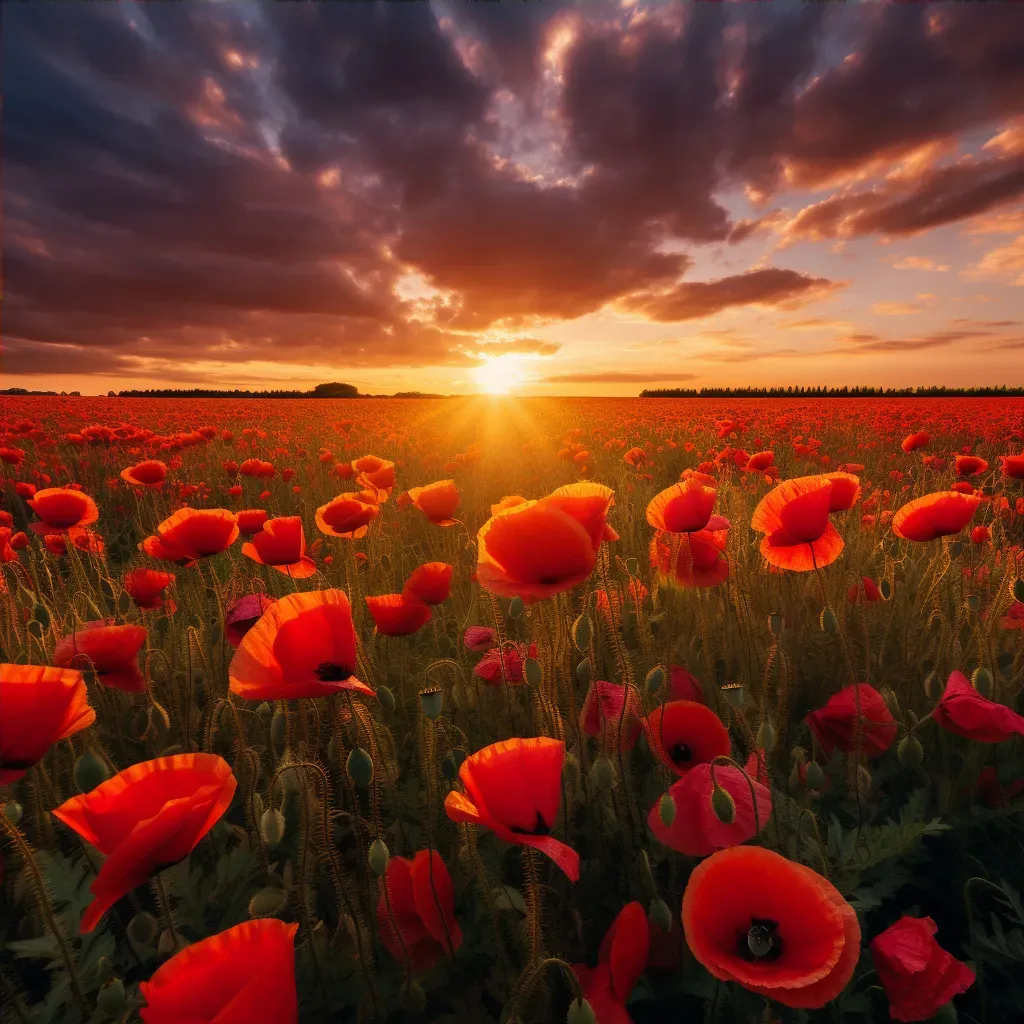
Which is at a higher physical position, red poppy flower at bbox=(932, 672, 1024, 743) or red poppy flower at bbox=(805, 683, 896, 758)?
red poppy flower at bbox=(932, 672, 1024, 743)

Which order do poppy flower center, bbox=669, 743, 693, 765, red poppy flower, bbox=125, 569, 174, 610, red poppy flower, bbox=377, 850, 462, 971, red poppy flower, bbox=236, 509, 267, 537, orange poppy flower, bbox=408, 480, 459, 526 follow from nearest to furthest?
red poppy flower, bbox=377, 850, 462, 971 < poppy flower center, bbox=669, 743, 693, 765 < red poppy flower, bbox=125, 569, 174, 610 < red poppy flower, bbox=236, 509, 267, 537 < orange poppy flower, bbox=408, 480, 459, 526

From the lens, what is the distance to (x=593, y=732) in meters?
1.56

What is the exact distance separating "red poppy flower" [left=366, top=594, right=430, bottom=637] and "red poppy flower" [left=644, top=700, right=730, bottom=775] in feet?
2.38

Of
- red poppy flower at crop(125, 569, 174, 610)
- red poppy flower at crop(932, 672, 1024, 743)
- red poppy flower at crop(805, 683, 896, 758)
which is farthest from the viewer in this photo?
red poppy flower at crop(125, 569, 174, 610)

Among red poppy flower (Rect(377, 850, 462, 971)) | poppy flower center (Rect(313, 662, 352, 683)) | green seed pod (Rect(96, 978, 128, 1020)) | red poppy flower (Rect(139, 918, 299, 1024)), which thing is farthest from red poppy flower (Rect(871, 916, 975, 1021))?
green seed pod (Rect(96, 978, 128, 1020))

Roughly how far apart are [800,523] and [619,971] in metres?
1.21

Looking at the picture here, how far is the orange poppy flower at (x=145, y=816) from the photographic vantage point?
0.75 metres

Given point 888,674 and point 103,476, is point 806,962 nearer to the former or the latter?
point 888,674

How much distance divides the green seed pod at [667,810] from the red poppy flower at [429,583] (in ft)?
3.24

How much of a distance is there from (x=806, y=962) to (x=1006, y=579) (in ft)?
5.23

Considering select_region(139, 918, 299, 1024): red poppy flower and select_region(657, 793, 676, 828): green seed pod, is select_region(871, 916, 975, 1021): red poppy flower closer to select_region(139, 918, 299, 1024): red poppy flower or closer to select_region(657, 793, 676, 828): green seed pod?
select_region(657, 793, 676, 828): green seed pod

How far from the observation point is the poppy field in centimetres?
90

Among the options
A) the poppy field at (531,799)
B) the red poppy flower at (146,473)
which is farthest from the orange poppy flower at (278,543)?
the red poppy flower at (146,473)

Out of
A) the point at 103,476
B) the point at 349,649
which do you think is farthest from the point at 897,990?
the point at 103,476
